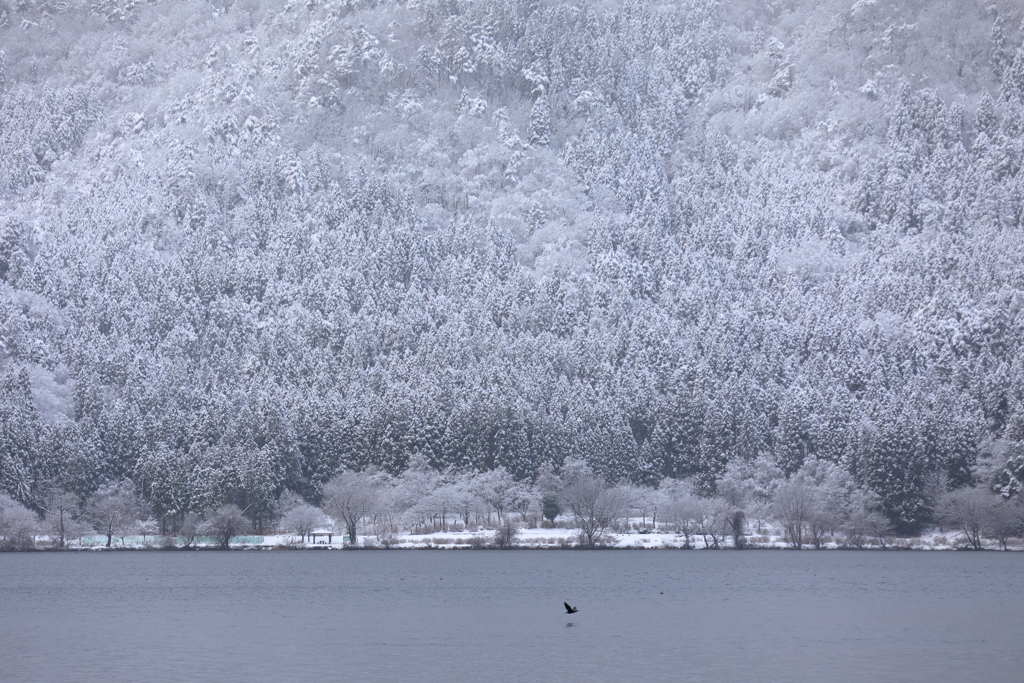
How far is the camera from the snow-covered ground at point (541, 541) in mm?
151250

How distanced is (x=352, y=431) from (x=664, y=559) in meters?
52.5

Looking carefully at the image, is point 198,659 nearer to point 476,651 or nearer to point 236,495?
point 476,651

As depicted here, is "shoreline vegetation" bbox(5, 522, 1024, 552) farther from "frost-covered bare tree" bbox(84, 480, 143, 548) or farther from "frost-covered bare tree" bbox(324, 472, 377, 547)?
"frost-covered bare tree" bbox(324, 472, 377, 547)

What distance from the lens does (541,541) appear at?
160 m

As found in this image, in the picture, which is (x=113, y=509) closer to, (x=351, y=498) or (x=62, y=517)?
(x=62, y=517)

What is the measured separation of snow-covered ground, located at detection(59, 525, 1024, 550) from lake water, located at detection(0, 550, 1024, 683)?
57.2ft

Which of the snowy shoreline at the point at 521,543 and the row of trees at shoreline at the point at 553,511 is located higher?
the row of trees at shoreline at the point at 553,511

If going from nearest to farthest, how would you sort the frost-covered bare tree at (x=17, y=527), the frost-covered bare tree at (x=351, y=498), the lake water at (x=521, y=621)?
the lake water at (x=521, y=621) → the frost-covered bare tree at (x=17, y=527) → the frost-covered bare tree at (x=351, y=498)

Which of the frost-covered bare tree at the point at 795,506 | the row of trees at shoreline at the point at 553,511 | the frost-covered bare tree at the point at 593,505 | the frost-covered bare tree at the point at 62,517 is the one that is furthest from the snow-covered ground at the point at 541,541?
the frost-covered bare tree at the point at 795,506

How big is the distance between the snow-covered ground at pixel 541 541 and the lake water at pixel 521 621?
17.4m

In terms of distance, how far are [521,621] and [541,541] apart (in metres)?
78.7

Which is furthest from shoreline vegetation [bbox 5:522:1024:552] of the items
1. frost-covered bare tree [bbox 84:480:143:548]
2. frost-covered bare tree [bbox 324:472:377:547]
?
frost-covered bare tree [bbox 324:472:377:547]

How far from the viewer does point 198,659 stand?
207ft

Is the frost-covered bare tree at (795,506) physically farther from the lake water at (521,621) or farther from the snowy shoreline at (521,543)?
the lake water at (521,621)
